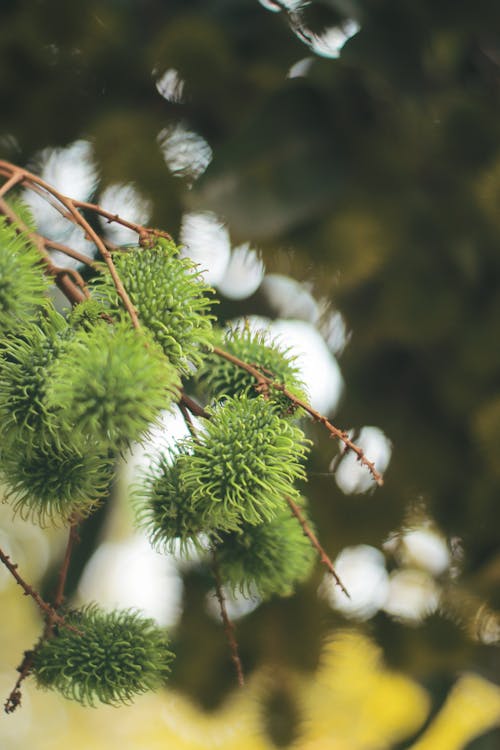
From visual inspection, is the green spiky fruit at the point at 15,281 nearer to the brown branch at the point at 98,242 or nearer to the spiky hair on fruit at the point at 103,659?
the brown branch at the point at 98,242

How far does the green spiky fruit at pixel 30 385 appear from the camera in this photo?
0.37 metres

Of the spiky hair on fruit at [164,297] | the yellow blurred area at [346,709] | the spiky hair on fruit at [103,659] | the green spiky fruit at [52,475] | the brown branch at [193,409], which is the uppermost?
the spiky hair on fruit at [164,297]

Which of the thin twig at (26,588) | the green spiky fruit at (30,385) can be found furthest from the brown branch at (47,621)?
the green spiky fruit at (30,385)

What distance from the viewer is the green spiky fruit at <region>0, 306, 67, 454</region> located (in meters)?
0.37

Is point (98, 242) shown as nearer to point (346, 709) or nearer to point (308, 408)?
point (308, 408)

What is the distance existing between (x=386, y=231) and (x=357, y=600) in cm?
47

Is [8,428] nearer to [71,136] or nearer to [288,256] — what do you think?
[288,256]

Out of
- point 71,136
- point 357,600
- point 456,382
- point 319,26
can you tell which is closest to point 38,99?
point 71,136

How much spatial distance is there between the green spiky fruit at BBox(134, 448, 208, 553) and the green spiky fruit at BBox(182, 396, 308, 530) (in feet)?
0.09

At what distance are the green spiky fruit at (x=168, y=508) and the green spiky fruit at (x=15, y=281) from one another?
0.40ft

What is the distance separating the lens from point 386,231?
2.85ft

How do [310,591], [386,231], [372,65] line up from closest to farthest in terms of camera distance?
[372,65] < [386,231] < [310,591]

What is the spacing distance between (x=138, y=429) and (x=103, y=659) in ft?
0.60

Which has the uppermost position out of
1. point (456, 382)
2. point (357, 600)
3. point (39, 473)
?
point (39, 473)
